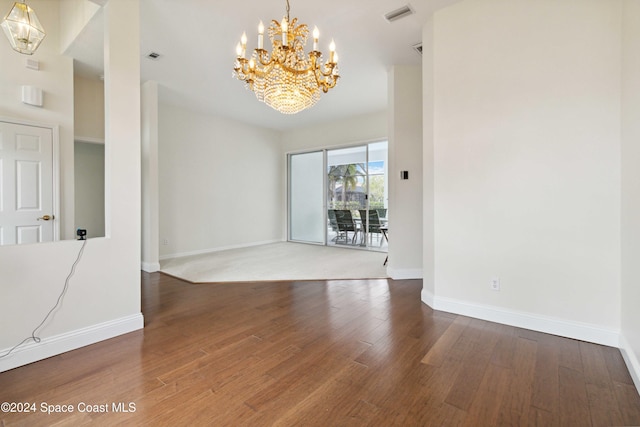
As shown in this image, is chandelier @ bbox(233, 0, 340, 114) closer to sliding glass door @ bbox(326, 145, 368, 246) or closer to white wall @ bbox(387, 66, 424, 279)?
white wall @ bbox(387, 66, 424, 279)

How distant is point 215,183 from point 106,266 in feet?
13.9

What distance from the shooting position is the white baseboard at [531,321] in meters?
2.23

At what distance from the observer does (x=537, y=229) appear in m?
2.46

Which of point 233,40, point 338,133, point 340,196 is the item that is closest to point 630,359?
point 233,40

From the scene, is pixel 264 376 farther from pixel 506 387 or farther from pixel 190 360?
pixel 506 387

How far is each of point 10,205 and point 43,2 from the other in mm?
2607

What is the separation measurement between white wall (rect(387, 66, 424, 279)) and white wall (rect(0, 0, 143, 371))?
10.4 ft

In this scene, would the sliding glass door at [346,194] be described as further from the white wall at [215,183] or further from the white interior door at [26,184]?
the white interior door at [26,184]

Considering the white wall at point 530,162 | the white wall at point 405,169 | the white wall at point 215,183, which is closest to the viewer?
the white wall at point 530,162

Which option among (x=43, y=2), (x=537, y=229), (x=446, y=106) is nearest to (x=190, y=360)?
(x=537, y=229)

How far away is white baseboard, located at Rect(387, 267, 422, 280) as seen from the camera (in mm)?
4125

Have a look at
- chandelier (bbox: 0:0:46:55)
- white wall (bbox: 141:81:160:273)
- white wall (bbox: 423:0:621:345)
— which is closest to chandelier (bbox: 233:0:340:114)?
white wall (bbox: 423:0:621:345)

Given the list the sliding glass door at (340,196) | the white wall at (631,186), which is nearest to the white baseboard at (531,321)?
the white wall at (631,186)

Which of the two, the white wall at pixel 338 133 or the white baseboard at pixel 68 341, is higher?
the white wall at pixel 338 133
